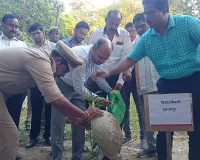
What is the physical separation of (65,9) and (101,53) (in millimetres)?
15364

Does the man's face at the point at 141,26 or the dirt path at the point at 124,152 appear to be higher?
the man's face at the point at 141,26

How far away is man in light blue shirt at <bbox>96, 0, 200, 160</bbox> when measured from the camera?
300cm

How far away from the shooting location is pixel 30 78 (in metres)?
2.74

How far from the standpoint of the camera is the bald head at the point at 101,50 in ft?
10.6

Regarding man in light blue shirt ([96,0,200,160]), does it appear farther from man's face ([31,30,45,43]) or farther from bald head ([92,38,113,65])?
man's face ([31,30,45,43])

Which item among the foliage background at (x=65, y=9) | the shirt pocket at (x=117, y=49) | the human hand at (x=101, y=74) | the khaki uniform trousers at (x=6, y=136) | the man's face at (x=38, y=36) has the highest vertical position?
the foliage background at (x=65, y=9)

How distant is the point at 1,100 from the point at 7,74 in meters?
0.26

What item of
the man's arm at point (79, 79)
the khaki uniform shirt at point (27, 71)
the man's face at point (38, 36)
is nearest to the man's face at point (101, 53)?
the man's arm at point (79, 79)

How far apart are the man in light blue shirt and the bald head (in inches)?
16.9

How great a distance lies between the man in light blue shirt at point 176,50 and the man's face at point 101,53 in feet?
1.44

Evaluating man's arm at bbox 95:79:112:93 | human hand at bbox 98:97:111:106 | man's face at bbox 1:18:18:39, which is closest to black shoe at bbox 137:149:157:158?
man's arm at bbox 95:79:112:93

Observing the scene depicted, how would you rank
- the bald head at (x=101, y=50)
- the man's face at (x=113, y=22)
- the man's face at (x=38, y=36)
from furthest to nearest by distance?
1. the man's face at (x=38, y=36)
2. the man's face at (x=113, y=22)
3. the bald head at (x=101, y=50)

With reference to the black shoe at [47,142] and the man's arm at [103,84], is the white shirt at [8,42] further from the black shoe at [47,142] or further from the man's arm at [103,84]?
the black shoe at [47,142]

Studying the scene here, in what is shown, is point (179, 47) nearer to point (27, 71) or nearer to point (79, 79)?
point (79, 79)
